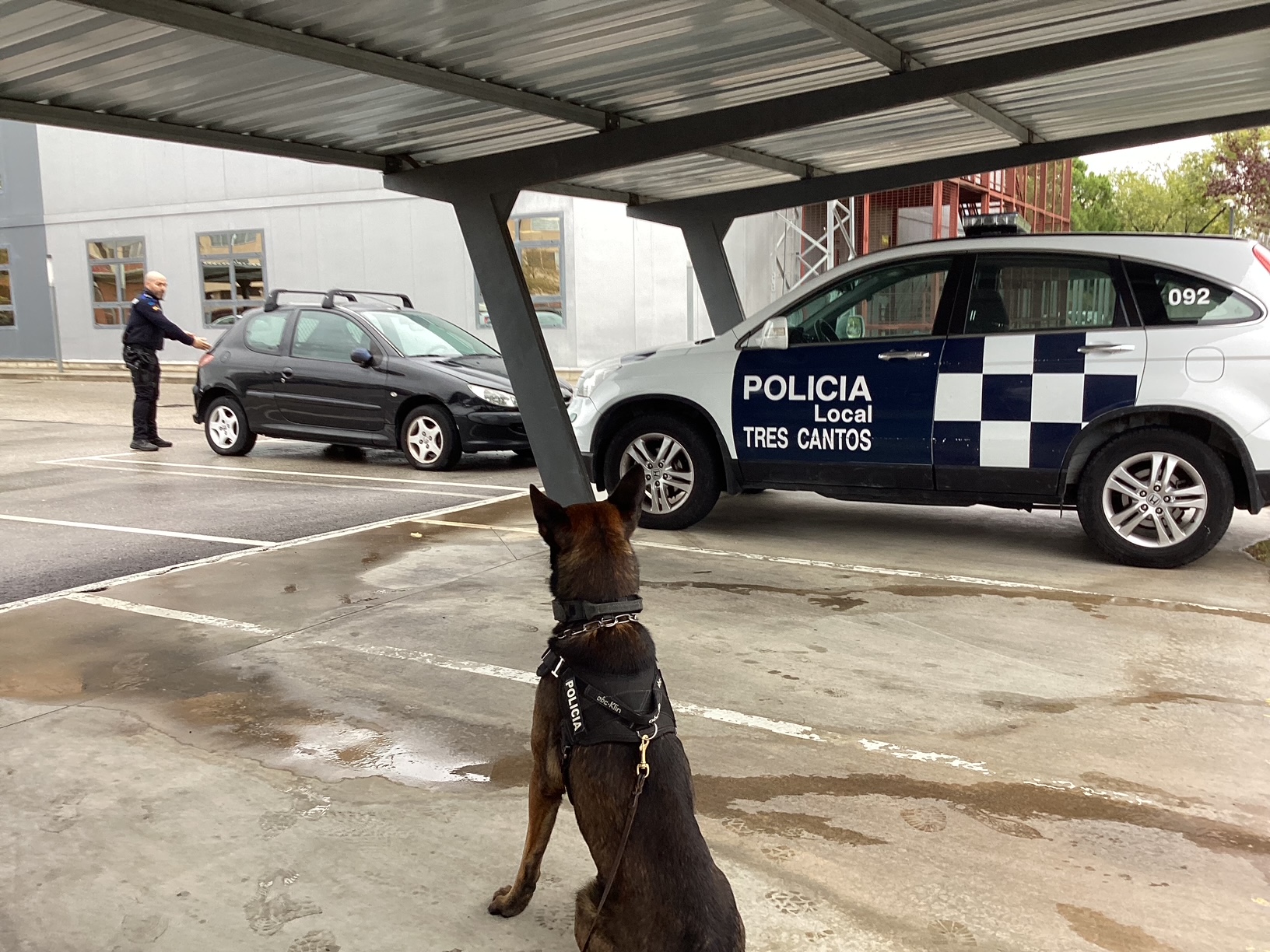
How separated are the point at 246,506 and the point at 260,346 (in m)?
3.26

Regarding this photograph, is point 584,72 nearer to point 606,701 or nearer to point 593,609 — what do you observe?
point 593,609

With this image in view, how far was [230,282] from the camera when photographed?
2334 centimetres

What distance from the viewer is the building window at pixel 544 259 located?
771 inches

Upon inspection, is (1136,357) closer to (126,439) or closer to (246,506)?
(246,506)

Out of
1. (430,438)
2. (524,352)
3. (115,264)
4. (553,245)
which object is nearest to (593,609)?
(524,352)

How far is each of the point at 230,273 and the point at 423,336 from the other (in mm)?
14106

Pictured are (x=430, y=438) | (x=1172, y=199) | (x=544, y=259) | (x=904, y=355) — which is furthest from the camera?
(x=1172, y=199)

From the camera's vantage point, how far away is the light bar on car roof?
6.80 m

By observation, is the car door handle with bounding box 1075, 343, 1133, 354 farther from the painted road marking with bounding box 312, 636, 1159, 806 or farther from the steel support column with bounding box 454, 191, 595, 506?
the steel support column with bounding box 454, 191, 595, 506

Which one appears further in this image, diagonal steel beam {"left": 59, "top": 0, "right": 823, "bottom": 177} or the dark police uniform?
the dark police uniform

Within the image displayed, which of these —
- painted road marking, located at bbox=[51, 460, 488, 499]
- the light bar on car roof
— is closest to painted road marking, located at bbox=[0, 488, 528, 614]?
painted road marking, located at bbox=[51, 460, 488, 499]

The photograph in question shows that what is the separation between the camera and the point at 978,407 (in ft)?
21.0

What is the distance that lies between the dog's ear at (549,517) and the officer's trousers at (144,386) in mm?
10376

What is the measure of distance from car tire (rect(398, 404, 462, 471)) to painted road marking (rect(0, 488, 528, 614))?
153 centimetres
